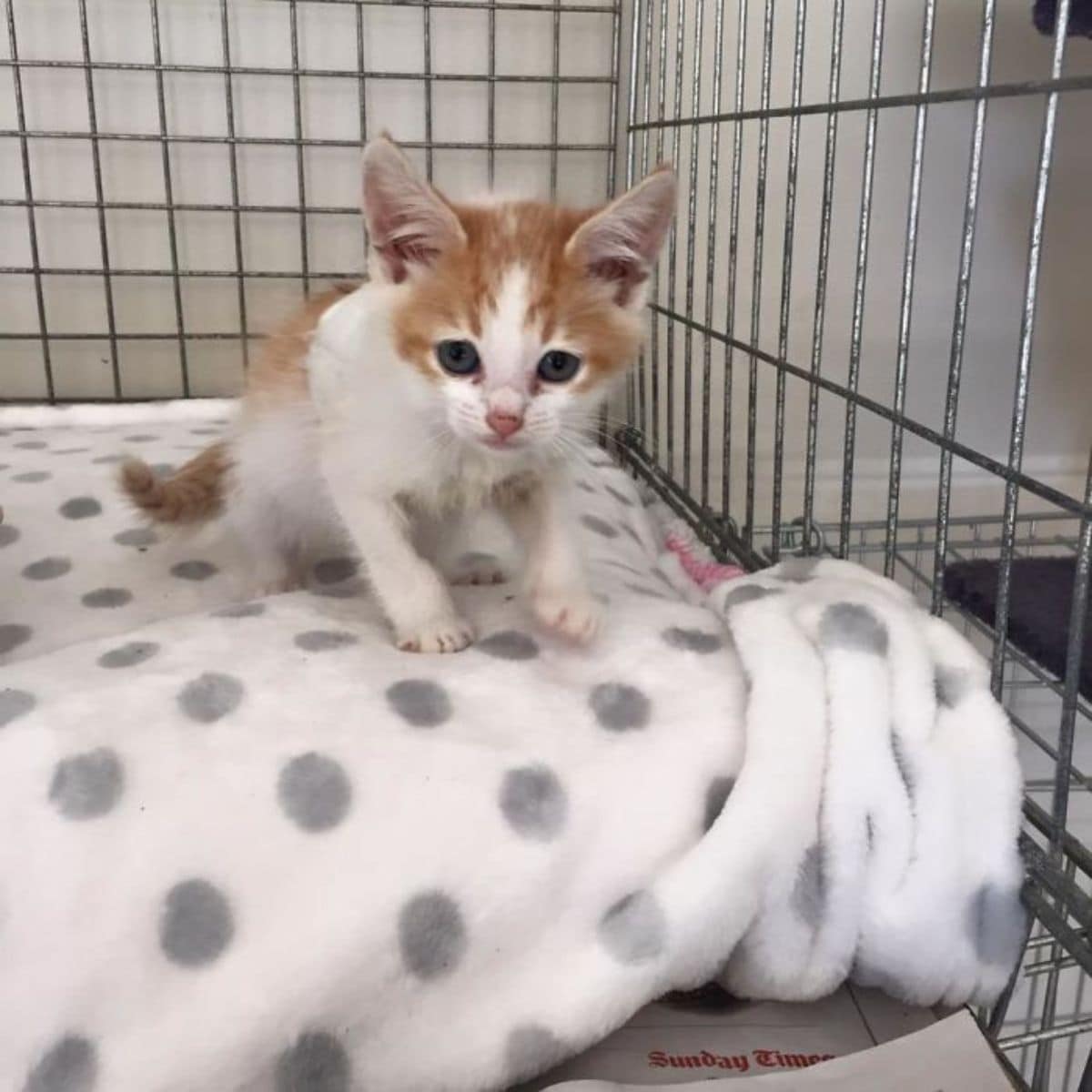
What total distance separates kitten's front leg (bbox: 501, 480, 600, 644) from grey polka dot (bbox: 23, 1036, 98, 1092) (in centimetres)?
48

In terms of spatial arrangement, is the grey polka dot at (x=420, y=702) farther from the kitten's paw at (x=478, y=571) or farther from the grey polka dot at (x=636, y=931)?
the kitten's paw at (x=478, y=571)

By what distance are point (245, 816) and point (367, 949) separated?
121 millimetres

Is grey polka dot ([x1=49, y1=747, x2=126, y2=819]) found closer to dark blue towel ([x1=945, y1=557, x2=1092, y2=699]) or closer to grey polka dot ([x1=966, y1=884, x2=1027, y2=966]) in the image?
grey polka dot ([x1=966, y1=884, x2=1027, y2=966])

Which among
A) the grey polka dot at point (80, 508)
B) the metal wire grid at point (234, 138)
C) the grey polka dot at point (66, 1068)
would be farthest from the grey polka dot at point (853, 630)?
the metal wire grid at point (234, 138)

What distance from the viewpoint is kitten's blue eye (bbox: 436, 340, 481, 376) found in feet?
2.97

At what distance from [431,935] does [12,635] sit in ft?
1.90

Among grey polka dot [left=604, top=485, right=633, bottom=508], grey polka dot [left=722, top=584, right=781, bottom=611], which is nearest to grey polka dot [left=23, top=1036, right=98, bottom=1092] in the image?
grey polka dot [left=722, top=584, right=781, bottom=611]

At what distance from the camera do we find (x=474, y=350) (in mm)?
903

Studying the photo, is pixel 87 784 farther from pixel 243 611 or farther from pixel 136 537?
pixel 136 537

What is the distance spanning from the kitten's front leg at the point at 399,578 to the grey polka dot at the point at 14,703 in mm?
295

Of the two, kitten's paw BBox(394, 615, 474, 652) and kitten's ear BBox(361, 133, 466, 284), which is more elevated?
kitten's ear BBox(361, 133, 466, 284)

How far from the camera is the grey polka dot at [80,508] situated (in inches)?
54.6

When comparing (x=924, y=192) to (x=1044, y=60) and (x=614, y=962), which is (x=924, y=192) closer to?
(x=1044, y=60)

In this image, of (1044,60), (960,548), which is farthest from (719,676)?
(1044,60)
